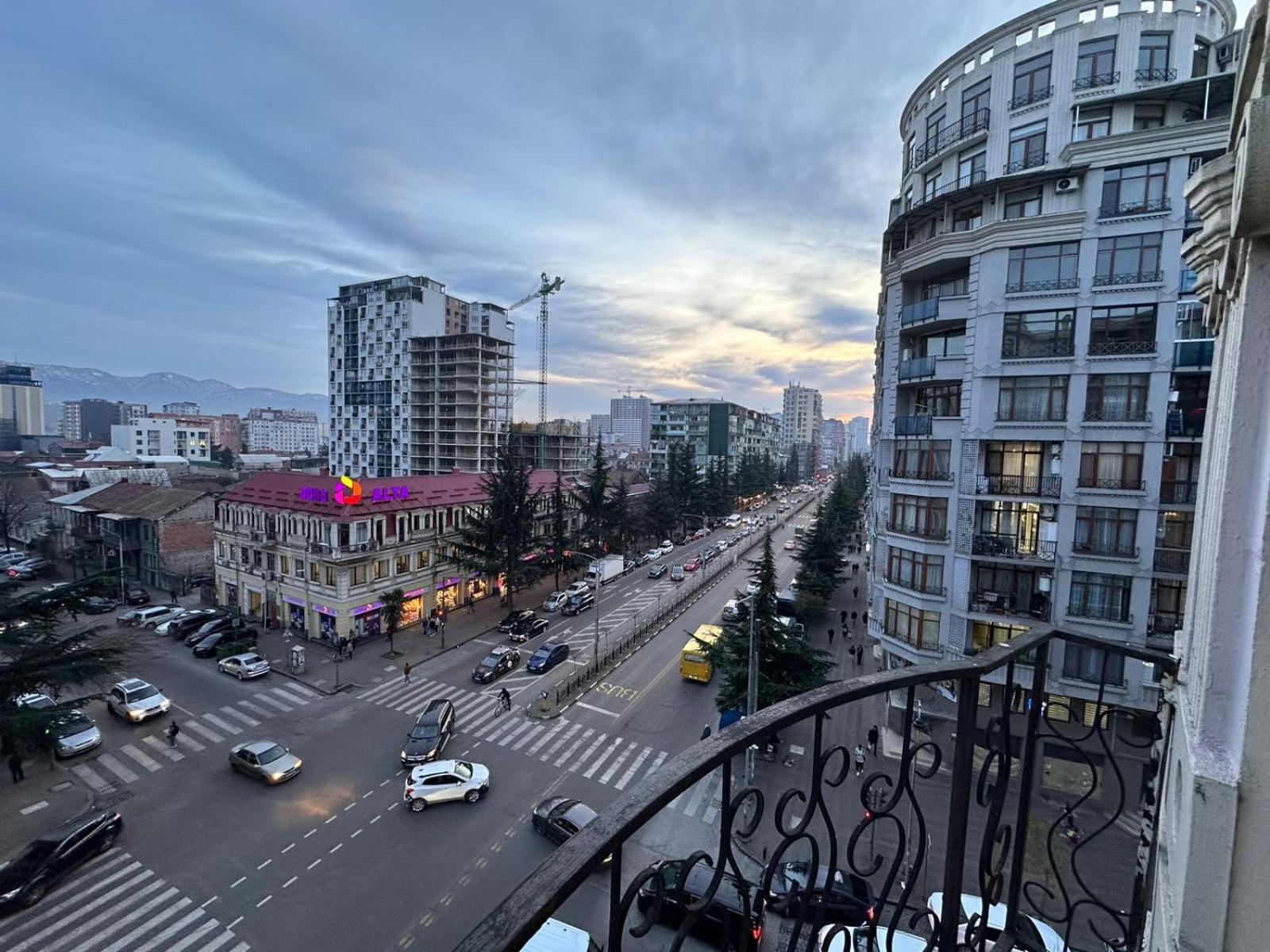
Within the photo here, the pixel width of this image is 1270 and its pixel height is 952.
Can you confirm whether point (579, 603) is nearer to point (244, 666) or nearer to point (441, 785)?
point (244, 666)

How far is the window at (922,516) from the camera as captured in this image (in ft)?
58.3

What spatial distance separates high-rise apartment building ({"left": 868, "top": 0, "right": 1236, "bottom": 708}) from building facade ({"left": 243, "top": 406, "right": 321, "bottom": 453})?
178087mm

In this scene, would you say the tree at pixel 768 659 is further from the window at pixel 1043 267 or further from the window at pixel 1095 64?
the window at pixel 1095 64

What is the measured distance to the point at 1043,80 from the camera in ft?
54.6

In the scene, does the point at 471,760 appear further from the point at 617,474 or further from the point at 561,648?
the point at 617,474

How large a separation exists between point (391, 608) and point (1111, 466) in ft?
93.4

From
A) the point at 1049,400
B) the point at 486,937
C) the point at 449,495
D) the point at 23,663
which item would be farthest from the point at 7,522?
the point at 1049,400

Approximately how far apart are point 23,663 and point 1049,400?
2716cm

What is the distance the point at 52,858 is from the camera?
38.7 ft

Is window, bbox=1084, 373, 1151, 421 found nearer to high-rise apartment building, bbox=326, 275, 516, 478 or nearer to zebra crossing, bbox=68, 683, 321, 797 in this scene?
zebra crossing, bbox=68, 683, 321, 797

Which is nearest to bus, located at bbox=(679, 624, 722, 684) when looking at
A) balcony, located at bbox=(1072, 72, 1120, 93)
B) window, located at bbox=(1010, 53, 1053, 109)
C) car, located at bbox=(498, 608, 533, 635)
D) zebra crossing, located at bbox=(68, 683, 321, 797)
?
car, located at bbox=(498, 608, 533, 635)

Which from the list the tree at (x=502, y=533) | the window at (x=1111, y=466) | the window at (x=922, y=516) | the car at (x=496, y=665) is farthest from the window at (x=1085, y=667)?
the tree at (x=502, y=533)

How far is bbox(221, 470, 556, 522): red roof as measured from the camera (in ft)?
86.8

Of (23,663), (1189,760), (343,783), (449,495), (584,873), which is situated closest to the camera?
(584,873)
